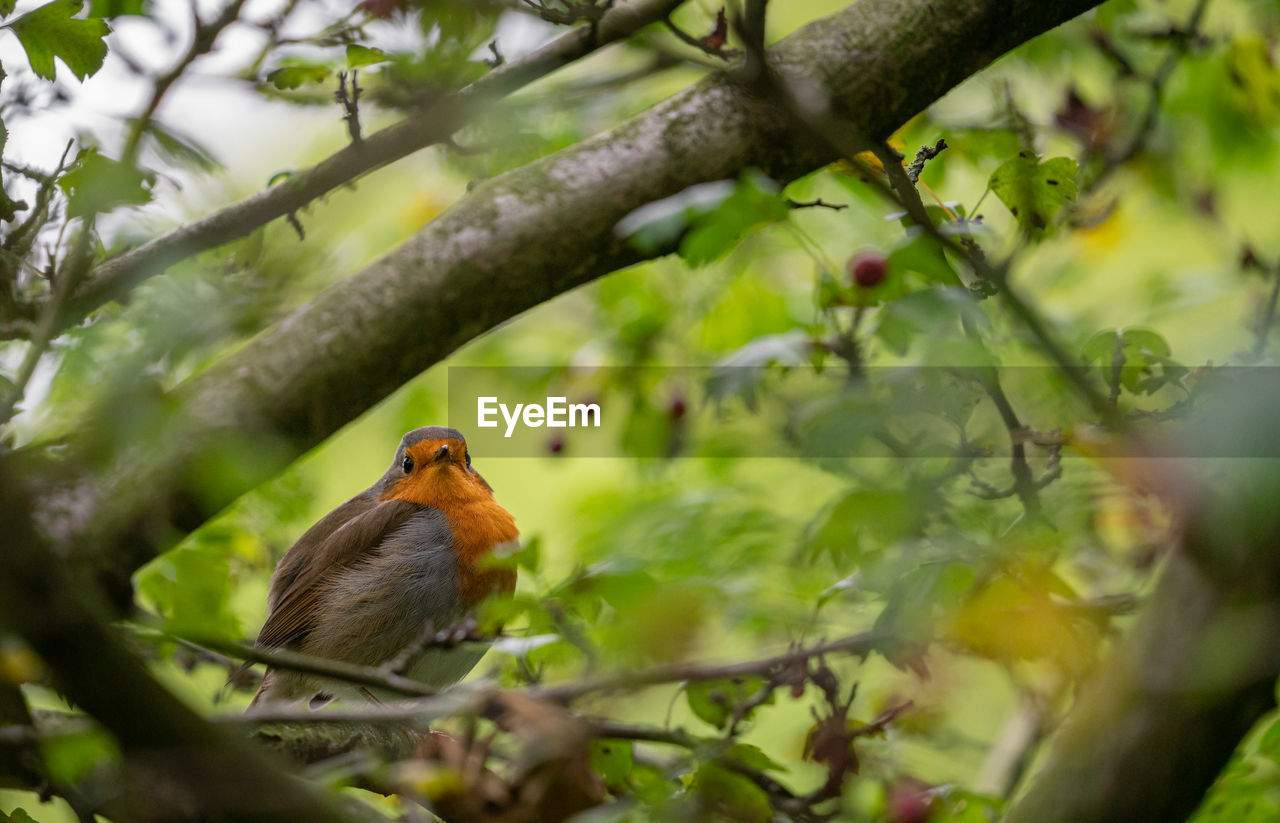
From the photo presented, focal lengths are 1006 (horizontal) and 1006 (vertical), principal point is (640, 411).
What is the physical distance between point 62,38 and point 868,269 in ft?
4.95

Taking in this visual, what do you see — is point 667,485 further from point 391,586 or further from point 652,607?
point 652,607

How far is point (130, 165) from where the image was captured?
1541mm

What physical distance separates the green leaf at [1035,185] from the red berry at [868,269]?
0.25 meters

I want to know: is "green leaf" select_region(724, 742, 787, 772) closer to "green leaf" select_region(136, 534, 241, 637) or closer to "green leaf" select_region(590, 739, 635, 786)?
"green leaf" select_region(590, 739, 635, 786)

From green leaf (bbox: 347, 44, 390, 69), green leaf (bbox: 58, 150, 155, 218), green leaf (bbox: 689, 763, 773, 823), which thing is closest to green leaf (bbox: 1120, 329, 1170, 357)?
green leaf (bbox: 689, 763, 773, 823)

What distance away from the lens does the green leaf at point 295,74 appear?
1992 millimetres

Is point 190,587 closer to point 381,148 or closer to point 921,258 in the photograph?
point 381,148

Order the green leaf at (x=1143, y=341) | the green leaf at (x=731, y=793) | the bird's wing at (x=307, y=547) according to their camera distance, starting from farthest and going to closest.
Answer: the bird's wing at (x=307, y=547), the green leaf at (x=1143, y=341), the green leaf at (x=731, y=793)

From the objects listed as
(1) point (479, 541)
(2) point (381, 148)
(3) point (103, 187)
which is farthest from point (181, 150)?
(1) point (479, 541)

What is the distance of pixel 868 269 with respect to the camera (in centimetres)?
186

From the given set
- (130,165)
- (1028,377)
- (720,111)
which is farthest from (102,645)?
(1028,377)

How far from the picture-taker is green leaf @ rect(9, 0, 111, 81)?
1768 mm

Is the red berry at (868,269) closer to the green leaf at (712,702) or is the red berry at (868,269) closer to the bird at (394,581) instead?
the green leaf at (712,702)

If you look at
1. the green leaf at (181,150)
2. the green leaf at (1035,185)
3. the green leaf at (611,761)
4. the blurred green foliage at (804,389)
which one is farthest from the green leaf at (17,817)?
the green leaf at (1035,185)
